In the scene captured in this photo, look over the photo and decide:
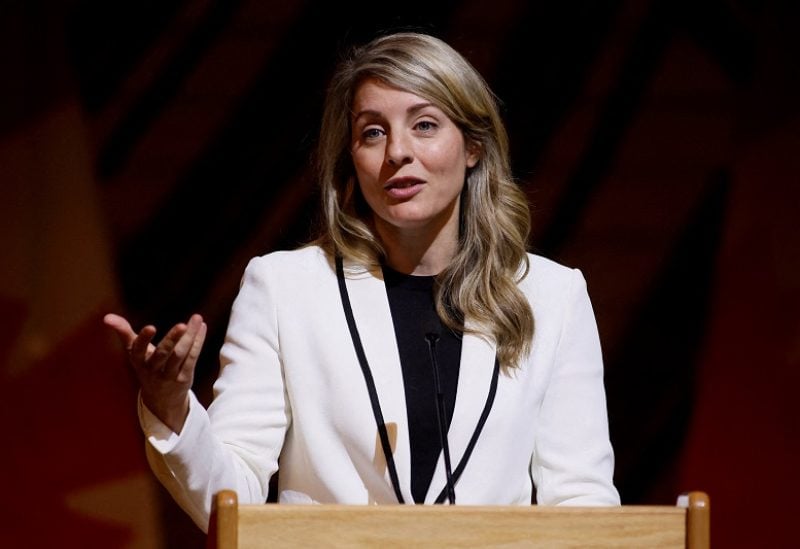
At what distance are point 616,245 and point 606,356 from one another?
30cm

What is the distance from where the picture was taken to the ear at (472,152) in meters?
2.15

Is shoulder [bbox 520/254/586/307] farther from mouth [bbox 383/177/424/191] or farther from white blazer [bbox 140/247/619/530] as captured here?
mouth [bbox 383/177/424/191]

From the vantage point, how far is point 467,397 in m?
1.91

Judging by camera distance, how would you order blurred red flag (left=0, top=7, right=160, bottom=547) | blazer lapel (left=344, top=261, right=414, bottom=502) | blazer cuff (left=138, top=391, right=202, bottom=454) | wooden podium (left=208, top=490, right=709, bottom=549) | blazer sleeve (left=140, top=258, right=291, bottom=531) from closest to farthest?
1. wooden podium (left=208, top=490, right=709, bottom=549)
2. blazer cuff (left=138, top=391, right=202, bottom=454)
3. blazer sleeve (left=140, top=258, right=291, bottom=531)
4. blazer lapel (left=344, top=261, right=414, bottom=502)
5. blurred red flag (left=0, top=7, right=160, bottom=547)

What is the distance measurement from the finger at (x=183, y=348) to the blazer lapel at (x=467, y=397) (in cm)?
53

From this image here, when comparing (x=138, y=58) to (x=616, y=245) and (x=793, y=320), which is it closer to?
(x=616, y=245)

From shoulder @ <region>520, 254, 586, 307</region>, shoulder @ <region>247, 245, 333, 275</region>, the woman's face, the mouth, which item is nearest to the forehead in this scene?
the woman's face

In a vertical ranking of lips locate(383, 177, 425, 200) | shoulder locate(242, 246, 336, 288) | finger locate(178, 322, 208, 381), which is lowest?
shoulder locate(242, 246, 336, 288)

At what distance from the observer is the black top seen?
1.88 metres

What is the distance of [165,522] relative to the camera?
3.03 m

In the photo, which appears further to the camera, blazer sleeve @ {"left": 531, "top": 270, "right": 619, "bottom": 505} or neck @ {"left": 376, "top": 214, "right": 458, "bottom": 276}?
neck @ {"left": 376, "top": 214, "right": 458, "bottom": 276}

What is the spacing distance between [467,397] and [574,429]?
8.0 inches

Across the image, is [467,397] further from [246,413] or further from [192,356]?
[192,356]

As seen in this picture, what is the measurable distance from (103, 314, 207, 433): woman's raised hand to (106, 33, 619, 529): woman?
177 mm
